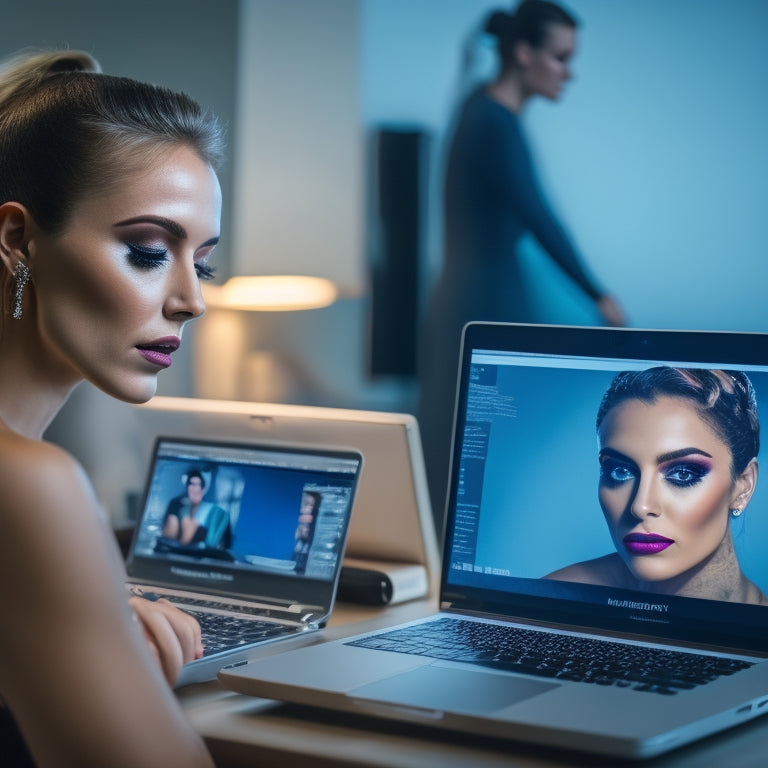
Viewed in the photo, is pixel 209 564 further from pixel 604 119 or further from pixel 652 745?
pixel 604 119

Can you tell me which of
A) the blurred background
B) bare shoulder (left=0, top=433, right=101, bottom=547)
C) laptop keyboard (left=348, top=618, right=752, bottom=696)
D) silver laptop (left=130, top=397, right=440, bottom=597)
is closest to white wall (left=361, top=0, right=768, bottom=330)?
the blurred background

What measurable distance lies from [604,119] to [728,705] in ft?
7.94

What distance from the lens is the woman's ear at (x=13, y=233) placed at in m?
0.99

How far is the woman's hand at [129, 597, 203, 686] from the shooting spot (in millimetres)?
897

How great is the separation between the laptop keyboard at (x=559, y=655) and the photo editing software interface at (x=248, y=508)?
208 millimetres

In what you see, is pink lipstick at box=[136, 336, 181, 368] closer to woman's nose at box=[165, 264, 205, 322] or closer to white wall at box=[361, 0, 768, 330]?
woman's nose at box=[165, 264, 205, 322]

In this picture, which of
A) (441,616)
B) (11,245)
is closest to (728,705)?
(441,616)

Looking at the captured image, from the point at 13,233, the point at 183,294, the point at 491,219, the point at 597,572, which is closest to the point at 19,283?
the point at 13,233

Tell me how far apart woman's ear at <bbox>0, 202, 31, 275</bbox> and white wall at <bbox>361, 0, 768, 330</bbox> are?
217 cm

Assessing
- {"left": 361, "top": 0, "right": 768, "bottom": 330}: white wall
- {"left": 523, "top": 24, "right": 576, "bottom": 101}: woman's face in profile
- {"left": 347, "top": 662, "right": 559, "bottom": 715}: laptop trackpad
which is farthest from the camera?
{"left": 523, "top": 24, "right": 576, "bottom": 101}: woman's face in profile

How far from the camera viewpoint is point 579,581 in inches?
42.0

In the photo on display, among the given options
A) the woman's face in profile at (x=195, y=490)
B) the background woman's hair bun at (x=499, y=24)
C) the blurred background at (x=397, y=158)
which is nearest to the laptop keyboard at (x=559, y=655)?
the woman's face in profile at (x=195, y=490)

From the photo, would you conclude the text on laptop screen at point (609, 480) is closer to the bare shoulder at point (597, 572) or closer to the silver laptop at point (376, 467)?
the bare shoulder at point (597, 572)

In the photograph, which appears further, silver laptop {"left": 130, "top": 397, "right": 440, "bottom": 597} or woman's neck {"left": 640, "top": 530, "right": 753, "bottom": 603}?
silver laptop {"left": 130, "top": 397, "right": 440, "bottom": 597}
